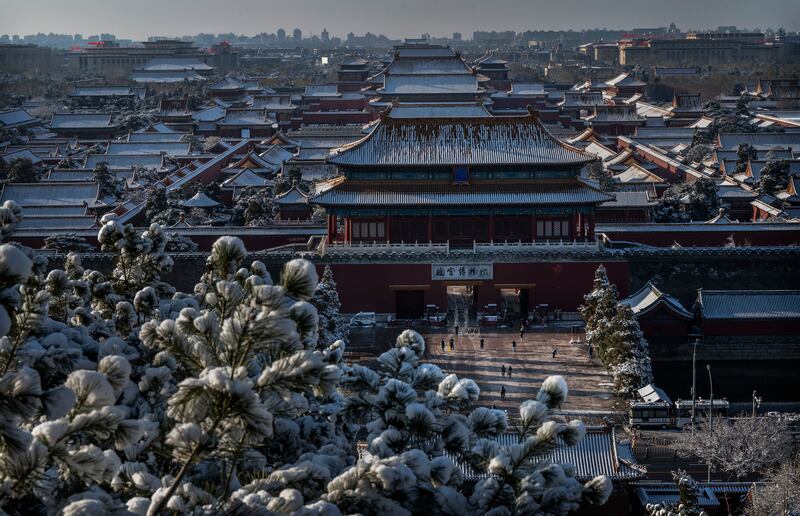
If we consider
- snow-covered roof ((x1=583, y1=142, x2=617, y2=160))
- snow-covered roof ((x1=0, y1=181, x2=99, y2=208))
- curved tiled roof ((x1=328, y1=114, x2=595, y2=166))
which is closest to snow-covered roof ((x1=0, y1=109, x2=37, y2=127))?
snow-covered roof ((x1=0, y1=181, x2=99, y2=208))

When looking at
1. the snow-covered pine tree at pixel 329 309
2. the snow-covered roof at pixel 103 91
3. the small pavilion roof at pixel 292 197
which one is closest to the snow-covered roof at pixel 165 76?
the snow-covered roof at pixel 103 91

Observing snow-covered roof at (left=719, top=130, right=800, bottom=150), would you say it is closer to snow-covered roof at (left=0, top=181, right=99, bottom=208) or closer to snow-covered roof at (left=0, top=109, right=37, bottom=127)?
snow-covered roof at (left=0, top=181, right=99, bottom=208)

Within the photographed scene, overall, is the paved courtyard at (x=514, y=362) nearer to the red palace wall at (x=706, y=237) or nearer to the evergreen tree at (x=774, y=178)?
the red palace wall at (x=706, y=237)

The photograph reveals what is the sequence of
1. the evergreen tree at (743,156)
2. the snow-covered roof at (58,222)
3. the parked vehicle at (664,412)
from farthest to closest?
the evergreen tree at (743,156) < the snow-covered roof at (58,222) < the parked vehicle at (664,412)

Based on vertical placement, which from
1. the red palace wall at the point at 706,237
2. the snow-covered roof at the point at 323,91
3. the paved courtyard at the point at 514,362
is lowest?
the paved courtyard at the point at 514,362

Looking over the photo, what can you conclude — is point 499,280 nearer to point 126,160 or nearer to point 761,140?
point 126,160

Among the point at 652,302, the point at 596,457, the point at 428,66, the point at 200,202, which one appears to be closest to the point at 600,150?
the point at 428,66

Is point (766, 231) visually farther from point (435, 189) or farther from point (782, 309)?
point (435, 189)
